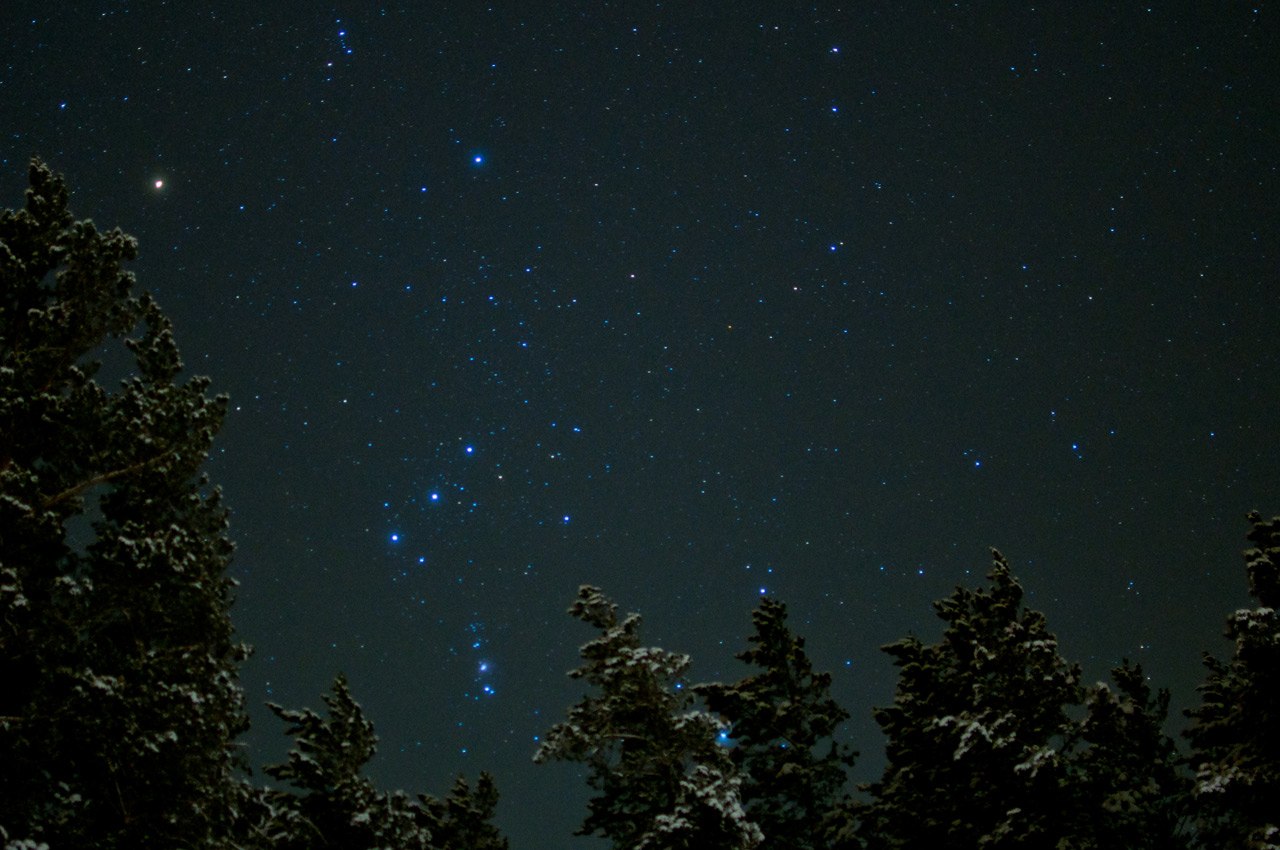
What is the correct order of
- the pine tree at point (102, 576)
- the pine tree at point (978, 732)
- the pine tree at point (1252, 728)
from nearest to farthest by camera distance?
Answer: the pine tree at point (102, 576) < the pine tree at point (1252, 728) < the pine tree at point (978, 732)

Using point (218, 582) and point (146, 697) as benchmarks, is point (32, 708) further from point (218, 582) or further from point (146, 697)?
point (218, 582)

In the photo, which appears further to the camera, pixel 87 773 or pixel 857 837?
pixel 857 837

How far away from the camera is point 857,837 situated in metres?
20.6

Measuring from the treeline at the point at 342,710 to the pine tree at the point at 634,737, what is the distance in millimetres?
49

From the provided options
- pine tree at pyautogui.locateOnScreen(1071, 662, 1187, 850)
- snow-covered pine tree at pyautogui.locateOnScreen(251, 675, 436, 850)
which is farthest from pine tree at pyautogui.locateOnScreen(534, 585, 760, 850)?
pine tree at pyautogui.locateOnScreen(1071, 662, 1187, 850)

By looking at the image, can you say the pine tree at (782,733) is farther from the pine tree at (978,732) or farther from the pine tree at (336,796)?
the pine tree at (336,796)

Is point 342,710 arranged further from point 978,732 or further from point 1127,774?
point 1127,774

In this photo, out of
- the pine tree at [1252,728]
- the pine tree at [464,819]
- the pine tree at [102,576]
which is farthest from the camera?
the pine tree at [464,819]

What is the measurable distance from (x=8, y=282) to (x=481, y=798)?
66.3ft

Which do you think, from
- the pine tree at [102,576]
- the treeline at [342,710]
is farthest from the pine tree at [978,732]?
the pine tree at [102,576]

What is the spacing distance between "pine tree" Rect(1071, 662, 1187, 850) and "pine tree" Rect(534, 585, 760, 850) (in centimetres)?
779

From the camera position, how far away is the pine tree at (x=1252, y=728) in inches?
641

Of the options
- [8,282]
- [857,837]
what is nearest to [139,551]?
[8,282]

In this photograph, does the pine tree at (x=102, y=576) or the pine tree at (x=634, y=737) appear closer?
the pine tree at (x=102, y=576)
